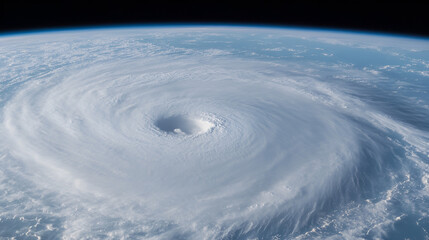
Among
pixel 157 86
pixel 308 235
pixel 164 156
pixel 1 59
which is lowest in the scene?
pixel 308 235

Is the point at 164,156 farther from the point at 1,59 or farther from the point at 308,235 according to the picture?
the point at 1,59

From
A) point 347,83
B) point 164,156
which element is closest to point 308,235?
point 164,156

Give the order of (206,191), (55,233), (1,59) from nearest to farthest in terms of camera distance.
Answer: (55,233) → (206,191) → (1,59)

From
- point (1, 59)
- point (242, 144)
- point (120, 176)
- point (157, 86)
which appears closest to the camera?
point (120, 176)

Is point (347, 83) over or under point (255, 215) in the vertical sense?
over

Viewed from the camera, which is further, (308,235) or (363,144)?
(363,144)

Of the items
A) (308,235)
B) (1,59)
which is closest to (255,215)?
(308,235)
